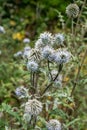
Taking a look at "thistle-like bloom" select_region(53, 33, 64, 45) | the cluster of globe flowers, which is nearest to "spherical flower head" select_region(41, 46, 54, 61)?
the cluster of globe flowers

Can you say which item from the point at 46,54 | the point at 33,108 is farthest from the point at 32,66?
the point at 33,108

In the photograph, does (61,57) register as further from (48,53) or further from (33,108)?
(33,108)

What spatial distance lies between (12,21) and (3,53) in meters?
1.90

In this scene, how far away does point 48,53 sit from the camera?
304 centimetres

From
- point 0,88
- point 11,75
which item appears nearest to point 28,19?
point 11,75

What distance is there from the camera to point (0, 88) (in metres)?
5.14

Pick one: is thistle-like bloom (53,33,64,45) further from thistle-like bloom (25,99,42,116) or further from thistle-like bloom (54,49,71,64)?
thistle-like bloom (25,99,42,116)

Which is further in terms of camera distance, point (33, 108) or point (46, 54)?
point (46, 54)

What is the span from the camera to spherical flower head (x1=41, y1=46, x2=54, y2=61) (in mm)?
3041

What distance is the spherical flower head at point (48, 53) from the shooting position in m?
3.04

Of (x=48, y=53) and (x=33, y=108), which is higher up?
(x=48, y=53)

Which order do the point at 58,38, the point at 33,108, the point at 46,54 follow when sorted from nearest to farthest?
the point at 33,108 → the point at 46,54 → the point at 58,38

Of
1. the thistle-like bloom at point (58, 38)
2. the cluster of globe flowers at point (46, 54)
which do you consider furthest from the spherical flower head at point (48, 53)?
the thistle-like bloom at point (58, 38)

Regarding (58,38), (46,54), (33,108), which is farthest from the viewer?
(58,38)
